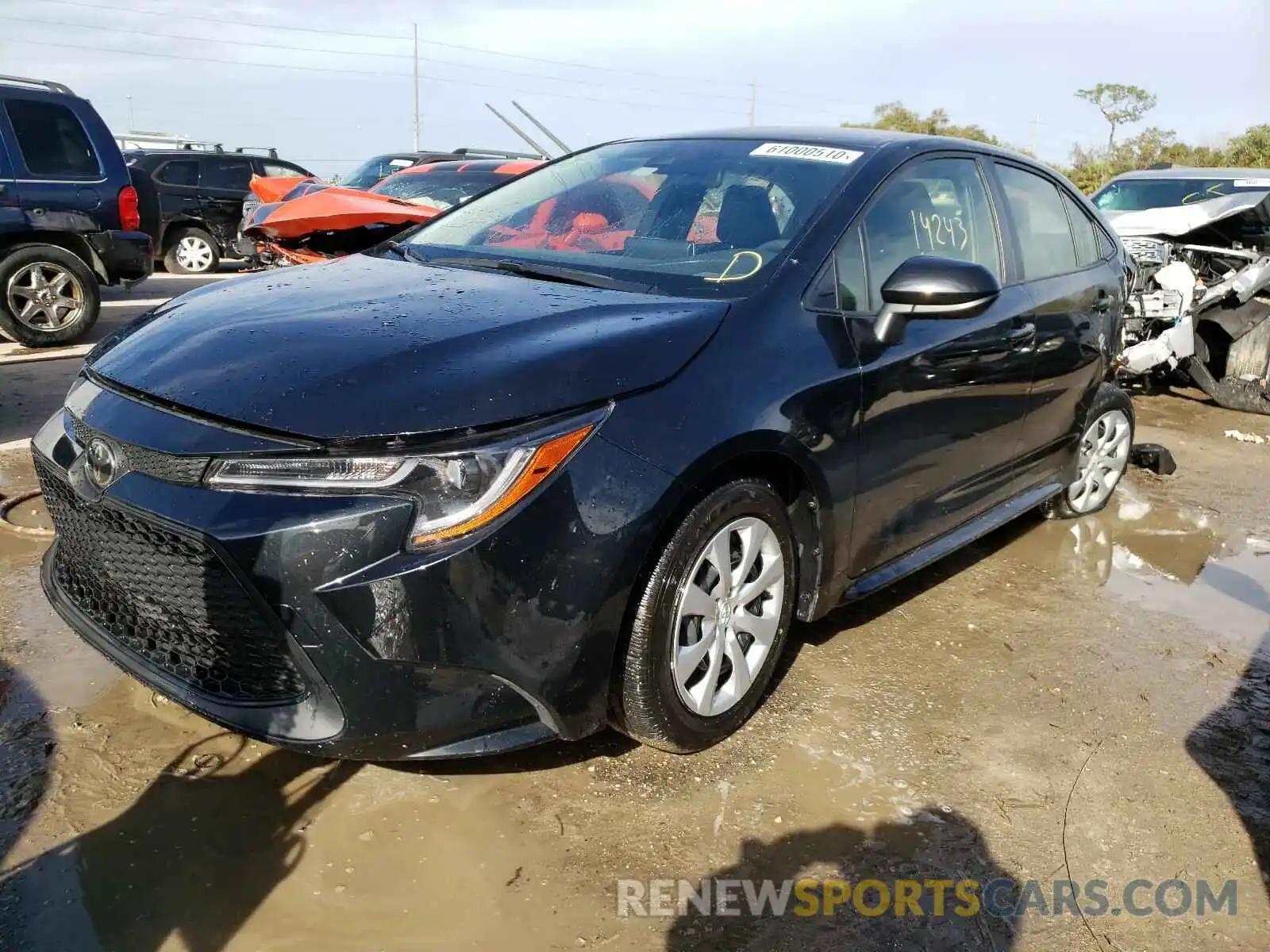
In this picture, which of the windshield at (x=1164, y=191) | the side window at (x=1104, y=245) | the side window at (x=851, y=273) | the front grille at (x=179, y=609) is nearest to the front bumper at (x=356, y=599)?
the front grille at (x=179, y=609)

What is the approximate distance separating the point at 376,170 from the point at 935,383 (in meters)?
11.2

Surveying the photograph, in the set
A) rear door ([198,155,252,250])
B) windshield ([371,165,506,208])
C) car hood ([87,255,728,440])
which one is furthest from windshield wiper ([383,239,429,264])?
rear door ([198,155,252,250])

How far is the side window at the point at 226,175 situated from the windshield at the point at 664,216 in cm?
1095

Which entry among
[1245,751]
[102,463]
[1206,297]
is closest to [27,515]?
[102,463]

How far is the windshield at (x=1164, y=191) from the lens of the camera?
884cm

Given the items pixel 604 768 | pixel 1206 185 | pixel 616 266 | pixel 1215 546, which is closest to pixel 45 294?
pixel 616 266

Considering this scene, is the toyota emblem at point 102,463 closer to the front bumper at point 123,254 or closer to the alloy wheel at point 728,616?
the alloy wheel at point 728,616

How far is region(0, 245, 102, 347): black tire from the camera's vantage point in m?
7.51

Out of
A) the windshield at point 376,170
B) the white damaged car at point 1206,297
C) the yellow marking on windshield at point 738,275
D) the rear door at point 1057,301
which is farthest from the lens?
the windshield at point 376,170

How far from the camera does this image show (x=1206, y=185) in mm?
9148

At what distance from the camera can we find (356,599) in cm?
202

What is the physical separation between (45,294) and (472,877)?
23.6 feet

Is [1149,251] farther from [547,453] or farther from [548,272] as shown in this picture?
[547,453]

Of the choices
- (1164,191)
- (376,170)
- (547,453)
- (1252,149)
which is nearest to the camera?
(547,453)
